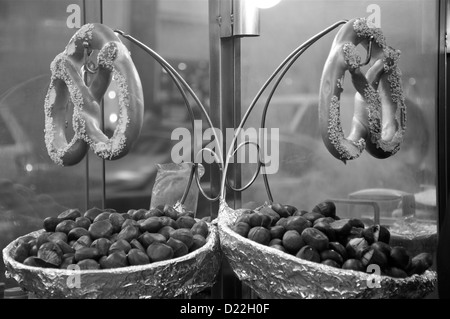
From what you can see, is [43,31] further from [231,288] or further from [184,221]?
[231,288]

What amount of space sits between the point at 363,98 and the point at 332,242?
1.18ft

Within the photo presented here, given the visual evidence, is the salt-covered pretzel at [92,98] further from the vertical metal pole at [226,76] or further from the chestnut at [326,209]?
the vertical metal pole at [226,76]

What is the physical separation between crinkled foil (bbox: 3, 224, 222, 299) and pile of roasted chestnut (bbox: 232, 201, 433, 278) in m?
0.16

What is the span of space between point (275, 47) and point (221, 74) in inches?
10.0

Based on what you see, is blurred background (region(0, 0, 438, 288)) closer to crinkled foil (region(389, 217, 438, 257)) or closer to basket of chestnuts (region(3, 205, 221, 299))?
crinkled foil (region(389, 217, 438, 257))

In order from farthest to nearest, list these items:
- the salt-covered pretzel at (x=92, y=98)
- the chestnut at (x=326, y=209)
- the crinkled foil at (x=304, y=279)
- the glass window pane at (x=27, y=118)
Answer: the glass window pane at (x=27, y=118)
the chestnut at (x=326, y=209)
the salt-covered pretzel at (x=92, y=98)
the crinkled foil at (x=304, y=279)

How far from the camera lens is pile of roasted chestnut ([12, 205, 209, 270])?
1270 mm

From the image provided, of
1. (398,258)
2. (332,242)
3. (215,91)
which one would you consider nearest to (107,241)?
(332,242)

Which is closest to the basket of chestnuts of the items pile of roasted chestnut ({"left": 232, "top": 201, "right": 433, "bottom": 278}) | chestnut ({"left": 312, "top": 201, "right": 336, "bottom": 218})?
pile of roasted chestnut ({"left": 232, "top": 201, "right": 433, "bottom": 278})

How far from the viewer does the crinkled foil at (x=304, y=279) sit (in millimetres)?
1211

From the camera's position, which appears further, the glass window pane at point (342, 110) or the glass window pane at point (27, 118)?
the glass window pane at point (342, 110)

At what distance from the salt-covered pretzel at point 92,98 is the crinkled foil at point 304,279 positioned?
1.11 ft

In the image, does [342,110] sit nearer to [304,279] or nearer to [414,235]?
[414,235]

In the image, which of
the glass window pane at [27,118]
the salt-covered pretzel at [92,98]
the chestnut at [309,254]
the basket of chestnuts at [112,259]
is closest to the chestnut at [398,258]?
the chestnut at [309,254]
